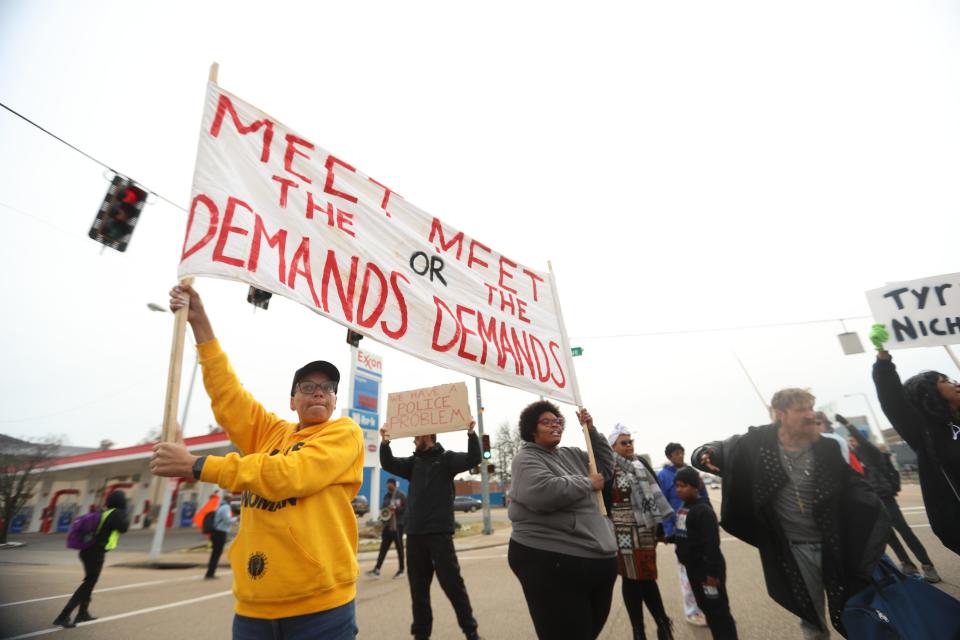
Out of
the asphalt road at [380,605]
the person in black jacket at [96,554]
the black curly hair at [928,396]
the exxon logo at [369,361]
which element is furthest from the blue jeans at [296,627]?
the exxon logo at [369,361]

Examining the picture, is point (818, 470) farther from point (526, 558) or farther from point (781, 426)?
point (526, 558)

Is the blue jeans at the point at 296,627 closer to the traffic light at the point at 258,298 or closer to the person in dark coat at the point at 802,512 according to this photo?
the traffic light at the point at 258,298

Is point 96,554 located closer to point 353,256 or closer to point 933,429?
point 353,256

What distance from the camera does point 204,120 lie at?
8.73ft

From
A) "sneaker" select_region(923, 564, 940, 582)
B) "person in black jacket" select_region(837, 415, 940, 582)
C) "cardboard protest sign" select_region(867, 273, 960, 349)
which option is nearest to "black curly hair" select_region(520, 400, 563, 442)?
"person in black jacket" select_region(837, 415, 940, 582)

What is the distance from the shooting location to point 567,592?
7.99 feet

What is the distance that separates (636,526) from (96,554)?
22.5ft

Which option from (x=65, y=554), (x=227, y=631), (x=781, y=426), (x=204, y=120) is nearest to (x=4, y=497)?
(x=65, y=554)

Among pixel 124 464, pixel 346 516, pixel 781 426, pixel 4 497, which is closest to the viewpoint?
pixel 346 516

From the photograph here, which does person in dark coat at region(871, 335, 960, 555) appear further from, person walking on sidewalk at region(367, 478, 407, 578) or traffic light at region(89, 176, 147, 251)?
traffic light at region(89, 176, 147, 251)

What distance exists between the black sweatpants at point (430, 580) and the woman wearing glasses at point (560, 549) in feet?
4.78

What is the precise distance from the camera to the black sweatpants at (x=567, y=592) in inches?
94.5

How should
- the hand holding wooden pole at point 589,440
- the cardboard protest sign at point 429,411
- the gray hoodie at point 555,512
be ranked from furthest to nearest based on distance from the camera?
the cardboard protest sign at point 429,411, the hand holding wooden pole at point 589,440, the gray hoodie at point 555,512

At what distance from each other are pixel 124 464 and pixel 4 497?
9576 millimetres
